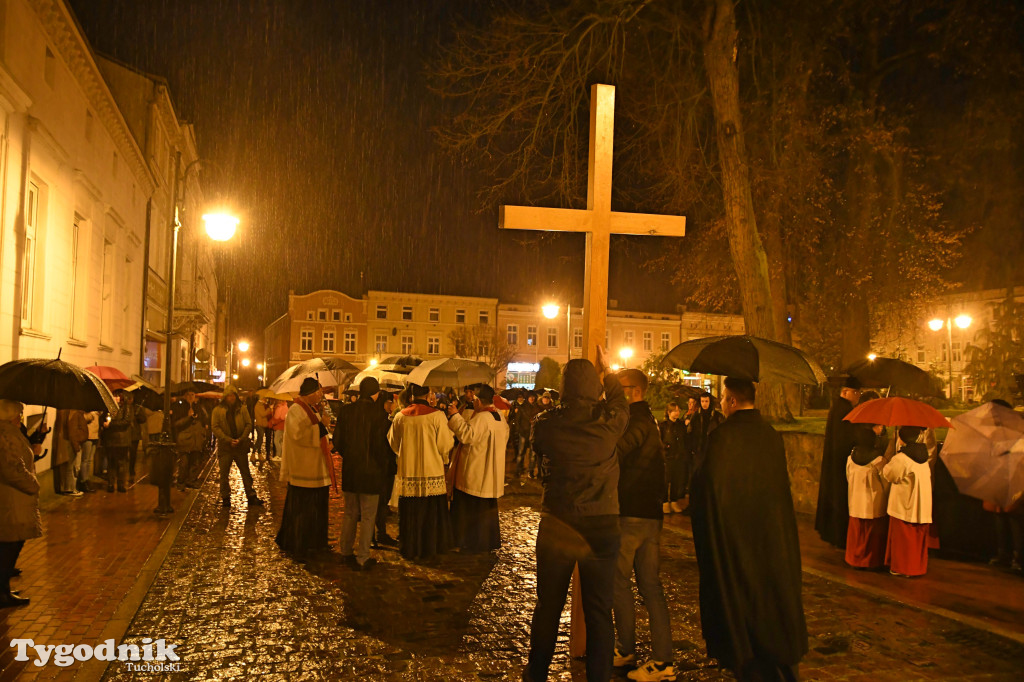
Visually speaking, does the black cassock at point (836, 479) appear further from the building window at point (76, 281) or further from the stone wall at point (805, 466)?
the building window at point (76, 281)

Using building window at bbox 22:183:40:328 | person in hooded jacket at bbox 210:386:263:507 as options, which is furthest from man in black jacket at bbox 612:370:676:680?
building window at bbox 22:183:40:328

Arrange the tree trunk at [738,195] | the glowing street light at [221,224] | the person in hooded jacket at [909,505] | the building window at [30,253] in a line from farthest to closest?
the tree trunk at [738,195] < the glowing street light at [221,224] < the building window at [30,253] < the person in hooded jacket at [909,505]

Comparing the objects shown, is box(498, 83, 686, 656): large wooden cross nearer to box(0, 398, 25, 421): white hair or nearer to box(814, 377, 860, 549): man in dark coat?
box(0, 398, 25, 421): white hair

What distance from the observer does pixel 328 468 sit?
342 inches

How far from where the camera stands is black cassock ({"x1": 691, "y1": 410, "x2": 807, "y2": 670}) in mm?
4062

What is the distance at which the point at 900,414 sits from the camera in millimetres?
7652

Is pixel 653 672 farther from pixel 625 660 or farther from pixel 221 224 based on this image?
pixel 221 224

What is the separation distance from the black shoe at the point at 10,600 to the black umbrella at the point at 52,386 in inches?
62.6

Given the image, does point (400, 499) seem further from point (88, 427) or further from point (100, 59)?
point (100, 59)

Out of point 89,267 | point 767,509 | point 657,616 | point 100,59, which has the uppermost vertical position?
point 100,59

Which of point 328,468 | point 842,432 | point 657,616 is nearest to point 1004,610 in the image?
point 842,432

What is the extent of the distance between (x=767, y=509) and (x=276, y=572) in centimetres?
551

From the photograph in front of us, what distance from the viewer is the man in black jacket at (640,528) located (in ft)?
16.6

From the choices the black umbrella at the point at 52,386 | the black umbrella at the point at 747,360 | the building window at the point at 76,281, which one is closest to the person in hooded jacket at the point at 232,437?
the black umbrella at the point at 52,386
